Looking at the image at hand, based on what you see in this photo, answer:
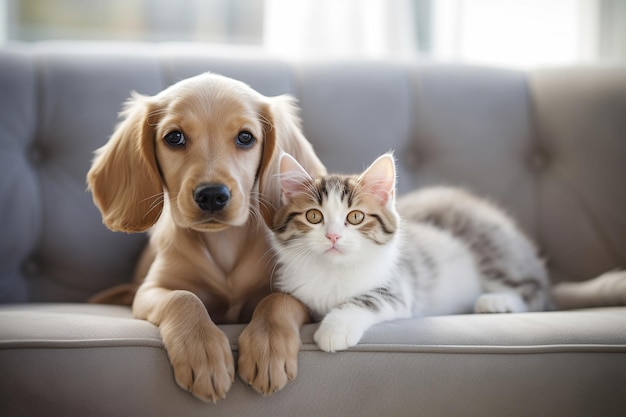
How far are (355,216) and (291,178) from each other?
17cm

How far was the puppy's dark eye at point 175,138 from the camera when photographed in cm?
130

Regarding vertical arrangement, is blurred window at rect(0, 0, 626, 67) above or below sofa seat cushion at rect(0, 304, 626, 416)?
above

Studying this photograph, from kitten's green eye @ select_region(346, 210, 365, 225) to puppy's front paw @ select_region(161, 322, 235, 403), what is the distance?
0.40m

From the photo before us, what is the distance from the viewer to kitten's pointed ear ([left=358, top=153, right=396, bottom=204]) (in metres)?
1.28

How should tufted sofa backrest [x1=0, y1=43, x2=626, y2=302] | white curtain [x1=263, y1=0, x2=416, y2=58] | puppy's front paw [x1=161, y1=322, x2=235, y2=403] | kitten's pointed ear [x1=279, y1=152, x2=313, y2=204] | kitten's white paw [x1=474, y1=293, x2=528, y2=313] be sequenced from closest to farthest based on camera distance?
puppy's front paw [x1=161, y1=322, x2=235, y2=403] < kitten's pointed ear [x1=279, y1=152, x2=313, y2=204] < kitten's white paw [x1=474, y1=293, x2=528, y2=313] < tufted sofa backrest [x1=0, y1=43, x2=626, y2=302] < white curtain [x1=263, y1=0, x2=416, y2=58]

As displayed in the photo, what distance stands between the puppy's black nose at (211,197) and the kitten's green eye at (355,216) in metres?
0.28

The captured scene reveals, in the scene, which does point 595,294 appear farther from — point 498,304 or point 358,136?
point 358,136

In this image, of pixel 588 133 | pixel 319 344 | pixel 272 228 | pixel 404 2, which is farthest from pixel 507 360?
pixel 404 2

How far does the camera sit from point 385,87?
6.24ft

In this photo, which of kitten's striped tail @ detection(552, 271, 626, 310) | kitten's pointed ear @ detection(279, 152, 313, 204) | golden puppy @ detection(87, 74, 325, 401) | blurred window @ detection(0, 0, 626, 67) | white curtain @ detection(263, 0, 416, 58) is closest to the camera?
golden puppy @ detection(87, 74, 325, 401)

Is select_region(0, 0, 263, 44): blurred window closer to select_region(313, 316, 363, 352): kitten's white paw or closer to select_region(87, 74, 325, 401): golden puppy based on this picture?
select_region(87, 74, 325, 401): golden puppy

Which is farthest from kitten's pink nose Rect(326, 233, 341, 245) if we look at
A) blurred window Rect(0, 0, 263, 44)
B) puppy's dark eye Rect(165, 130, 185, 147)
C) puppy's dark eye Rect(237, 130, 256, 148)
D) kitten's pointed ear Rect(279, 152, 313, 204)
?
Result: blurred window Rect(0, 0, 263, 44)

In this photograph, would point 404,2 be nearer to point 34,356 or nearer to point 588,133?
point 588,133

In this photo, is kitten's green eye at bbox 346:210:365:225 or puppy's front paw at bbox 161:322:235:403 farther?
kitten's green eye at bbox 346:210:365:225
